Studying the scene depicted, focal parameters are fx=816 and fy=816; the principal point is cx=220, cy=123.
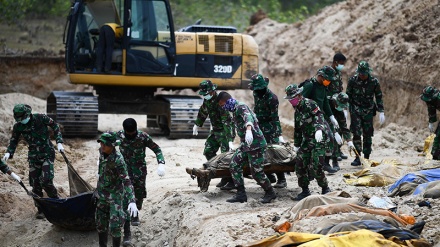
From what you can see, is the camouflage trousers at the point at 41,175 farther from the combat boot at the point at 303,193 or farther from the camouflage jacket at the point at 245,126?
the combat boot at the point at 303,193

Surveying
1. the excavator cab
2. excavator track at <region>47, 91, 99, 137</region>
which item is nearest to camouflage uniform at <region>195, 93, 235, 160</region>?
the excavator cab

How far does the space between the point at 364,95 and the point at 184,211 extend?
542 cm

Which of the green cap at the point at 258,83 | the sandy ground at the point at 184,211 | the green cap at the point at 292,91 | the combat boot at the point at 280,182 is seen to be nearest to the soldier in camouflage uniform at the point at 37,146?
the sandy ground at the point at 184,211

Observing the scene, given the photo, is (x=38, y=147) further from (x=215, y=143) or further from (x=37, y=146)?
(x=215, y=143)

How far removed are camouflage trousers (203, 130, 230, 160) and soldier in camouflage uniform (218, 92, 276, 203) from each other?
1.15m

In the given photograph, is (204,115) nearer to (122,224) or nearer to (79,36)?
(122,224)

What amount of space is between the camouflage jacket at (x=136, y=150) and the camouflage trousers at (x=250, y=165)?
1.15 metres

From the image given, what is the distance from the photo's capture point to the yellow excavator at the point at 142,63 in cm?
2045

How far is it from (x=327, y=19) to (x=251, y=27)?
5.44 m

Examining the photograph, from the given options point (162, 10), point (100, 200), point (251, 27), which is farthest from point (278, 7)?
point (100, 200)

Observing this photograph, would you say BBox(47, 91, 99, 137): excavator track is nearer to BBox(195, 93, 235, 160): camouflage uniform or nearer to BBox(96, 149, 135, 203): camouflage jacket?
BBox(195, 93, 235, 160): camouflage uniform

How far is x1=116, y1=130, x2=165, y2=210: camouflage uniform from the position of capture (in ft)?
42.0

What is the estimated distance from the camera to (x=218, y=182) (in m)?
15.4

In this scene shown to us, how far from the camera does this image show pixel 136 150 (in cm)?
1286
